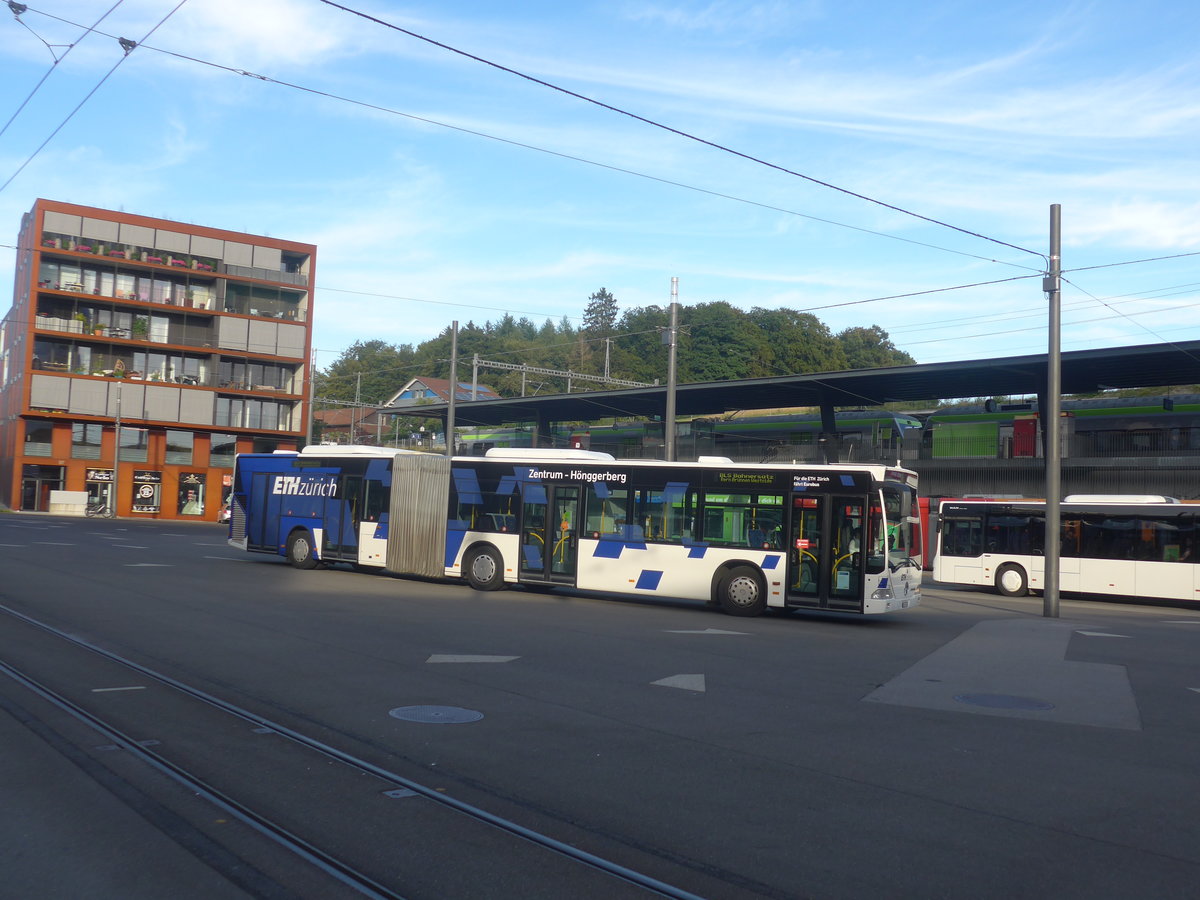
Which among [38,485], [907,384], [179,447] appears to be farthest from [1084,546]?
[38,485]

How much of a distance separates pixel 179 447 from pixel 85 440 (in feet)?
18.9

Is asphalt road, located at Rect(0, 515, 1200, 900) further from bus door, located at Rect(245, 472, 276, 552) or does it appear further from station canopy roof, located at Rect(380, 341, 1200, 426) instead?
station canopy roof, located at Rect(380, 341, 1200, 426)

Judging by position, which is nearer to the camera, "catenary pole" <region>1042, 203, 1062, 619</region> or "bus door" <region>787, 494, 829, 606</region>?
"bus door" <region>787, 494, 829, 606</region>

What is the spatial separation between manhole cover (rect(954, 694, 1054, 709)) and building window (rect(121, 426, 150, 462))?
65253 millimetres

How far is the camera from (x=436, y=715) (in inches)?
345

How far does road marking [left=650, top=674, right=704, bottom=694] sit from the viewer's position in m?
10.6

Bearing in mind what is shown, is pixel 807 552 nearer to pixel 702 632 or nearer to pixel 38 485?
pixel 702 632

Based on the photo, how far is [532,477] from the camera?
21953mm

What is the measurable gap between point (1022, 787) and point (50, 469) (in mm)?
68337

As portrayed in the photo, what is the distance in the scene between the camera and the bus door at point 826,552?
18.2 meters

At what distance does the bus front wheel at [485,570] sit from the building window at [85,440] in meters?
52.0

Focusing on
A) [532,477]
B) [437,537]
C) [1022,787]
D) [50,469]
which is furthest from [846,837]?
[50,469]

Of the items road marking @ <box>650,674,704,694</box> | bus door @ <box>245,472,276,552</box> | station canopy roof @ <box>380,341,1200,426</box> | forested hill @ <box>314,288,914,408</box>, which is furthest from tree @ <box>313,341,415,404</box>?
road marking @ <box>650,674,704,694</box>

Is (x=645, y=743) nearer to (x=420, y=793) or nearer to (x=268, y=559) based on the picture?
(x=420, y=793)
